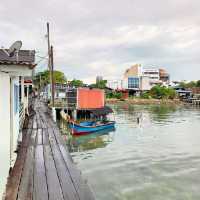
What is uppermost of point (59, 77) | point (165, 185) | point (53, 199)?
point (59, 77)

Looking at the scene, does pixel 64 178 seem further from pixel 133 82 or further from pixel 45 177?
pixel 133 82

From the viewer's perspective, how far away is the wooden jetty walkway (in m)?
5.72

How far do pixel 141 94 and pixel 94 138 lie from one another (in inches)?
3543

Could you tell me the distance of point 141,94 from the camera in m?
112

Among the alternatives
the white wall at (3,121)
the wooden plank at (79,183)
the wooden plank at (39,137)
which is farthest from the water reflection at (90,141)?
the white wall at (3,121)

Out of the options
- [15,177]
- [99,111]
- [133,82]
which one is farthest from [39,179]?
[133,82]

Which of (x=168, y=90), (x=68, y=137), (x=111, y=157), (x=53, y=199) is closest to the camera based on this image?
(x=53, y=199)

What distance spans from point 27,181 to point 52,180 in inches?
22.9

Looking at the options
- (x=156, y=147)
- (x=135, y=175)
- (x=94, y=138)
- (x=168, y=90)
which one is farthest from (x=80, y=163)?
(x=168, y=90)

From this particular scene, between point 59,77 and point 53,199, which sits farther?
point 59,77

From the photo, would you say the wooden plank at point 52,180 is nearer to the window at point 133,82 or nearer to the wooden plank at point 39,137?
the wooden plank at point 39,137

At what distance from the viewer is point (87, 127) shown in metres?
25.7

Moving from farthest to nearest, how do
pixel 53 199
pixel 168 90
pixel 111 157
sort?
1. pixel 168 90
2. pixel 111 157
3. pixel 53 199

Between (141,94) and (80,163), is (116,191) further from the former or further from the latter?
(141,94)
